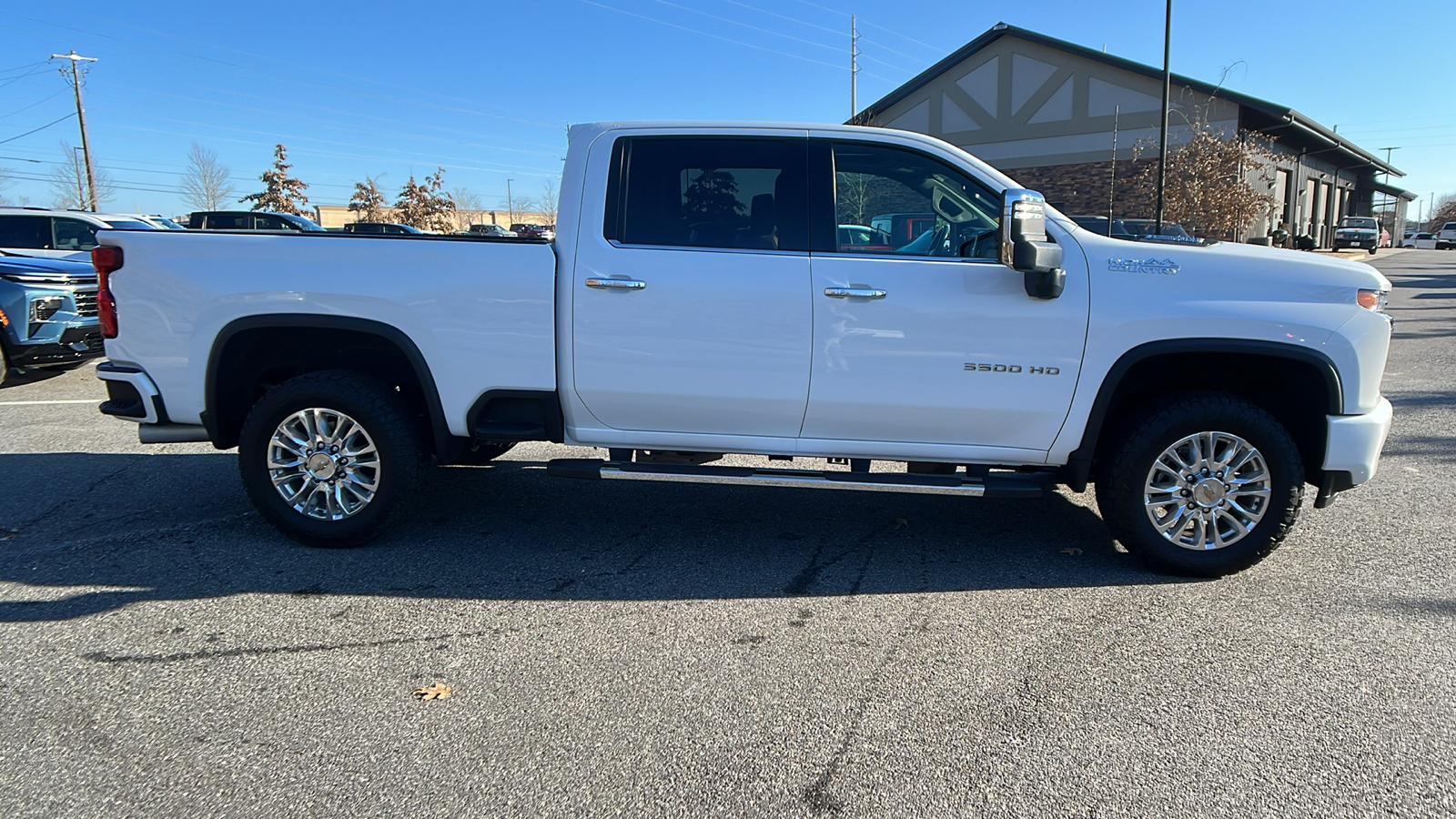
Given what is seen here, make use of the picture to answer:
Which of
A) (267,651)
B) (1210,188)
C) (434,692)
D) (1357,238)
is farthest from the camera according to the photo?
(1357,238)

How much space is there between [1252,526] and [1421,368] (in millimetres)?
8066

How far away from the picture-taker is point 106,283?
14.9 ft

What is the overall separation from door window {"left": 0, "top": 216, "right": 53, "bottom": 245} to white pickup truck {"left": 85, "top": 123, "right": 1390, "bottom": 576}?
9.95 m

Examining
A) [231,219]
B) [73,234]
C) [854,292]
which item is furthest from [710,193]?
[231,219]

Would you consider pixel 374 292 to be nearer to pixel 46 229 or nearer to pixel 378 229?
pixel 378 229

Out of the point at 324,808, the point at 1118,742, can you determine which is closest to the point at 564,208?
the point at 324,808

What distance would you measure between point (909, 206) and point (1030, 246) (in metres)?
0.74

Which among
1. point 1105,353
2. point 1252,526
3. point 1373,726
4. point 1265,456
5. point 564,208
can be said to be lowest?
point 1373,726

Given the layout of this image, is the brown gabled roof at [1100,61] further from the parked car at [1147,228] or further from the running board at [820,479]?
the running board at [820,479]

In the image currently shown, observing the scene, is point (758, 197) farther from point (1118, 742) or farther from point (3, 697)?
point (3, 697)

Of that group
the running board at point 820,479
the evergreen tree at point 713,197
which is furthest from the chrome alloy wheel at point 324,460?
the evergreen tree at point 713,197

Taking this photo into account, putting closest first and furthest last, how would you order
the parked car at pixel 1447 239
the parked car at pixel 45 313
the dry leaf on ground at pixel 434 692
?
1. the dry leaf on ground at pixel 434 692
2. the parked car at pixel 45 313
3. the parked car at pixel 1447 239

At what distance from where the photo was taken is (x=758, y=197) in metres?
4.46

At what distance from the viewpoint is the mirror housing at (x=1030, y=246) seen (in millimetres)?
3881
